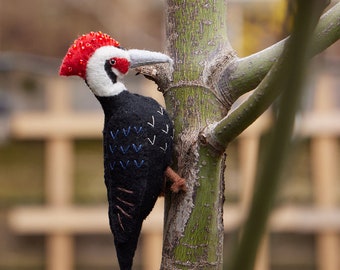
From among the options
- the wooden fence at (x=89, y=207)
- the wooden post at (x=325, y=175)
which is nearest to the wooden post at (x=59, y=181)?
the wooden fence at (x=89, y=207)

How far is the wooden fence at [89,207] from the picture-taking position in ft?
6.38

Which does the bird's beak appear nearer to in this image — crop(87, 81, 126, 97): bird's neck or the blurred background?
crop(87, 81, 126, 97): bird's neck

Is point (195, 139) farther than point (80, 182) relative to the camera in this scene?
No

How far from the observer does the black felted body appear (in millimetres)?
508

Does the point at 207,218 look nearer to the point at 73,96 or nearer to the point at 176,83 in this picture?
the point at 176,83

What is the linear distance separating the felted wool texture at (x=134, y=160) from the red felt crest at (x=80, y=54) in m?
0.04

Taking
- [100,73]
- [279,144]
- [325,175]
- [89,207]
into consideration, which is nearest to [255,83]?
[100,73]

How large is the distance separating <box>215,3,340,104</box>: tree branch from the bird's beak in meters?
0.05

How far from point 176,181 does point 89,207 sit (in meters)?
1.55

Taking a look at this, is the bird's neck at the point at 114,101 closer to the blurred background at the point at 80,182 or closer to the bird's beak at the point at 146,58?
the bird's beak at the point at 146,58

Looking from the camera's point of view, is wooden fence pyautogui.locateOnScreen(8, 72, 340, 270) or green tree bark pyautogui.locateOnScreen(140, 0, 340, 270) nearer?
green tree bark pyautogui.locateOnScreen(140, 0, 340, 270)

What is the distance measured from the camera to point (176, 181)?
503 millimetres

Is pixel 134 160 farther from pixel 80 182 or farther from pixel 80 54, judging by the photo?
pixel 80 182

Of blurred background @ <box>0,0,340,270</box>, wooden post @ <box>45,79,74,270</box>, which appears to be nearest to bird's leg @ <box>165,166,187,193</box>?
blurred background @ <box>0,0,340,270</box>
